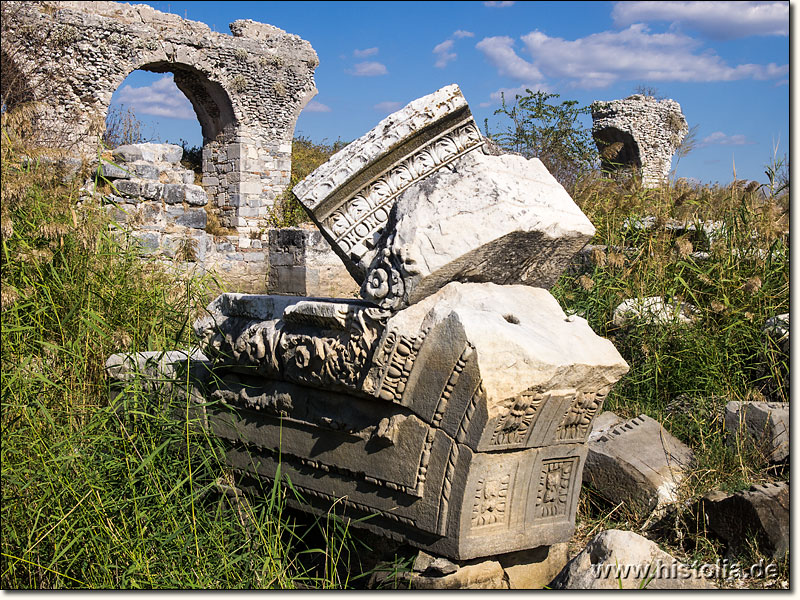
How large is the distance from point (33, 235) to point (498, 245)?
270 cm

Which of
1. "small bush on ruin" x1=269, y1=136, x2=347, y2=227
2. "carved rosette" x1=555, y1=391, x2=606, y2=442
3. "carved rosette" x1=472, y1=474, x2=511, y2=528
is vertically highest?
"small bush on ruin" x1=269, y1=136, x2=347, y2=227

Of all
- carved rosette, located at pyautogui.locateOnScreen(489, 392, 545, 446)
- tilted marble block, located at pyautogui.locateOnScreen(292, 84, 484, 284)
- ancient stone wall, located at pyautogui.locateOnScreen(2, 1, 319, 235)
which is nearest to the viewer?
carved rosette, located at pyautogui.locateOnScreen(489, 392, 545, 446)

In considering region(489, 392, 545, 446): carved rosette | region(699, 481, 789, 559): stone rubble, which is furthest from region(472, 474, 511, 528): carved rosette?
region(699, 481, 789, 559): stone rubble

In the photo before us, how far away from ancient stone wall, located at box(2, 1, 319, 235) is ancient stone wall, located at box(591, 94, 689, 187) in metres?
7.14

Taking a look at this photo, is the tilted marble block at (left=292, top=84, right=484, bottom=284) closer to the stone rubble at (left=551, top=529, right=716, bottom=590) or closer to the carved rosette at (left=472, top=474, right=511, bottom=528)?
the carved rosette at (left=472, top=474, right=511, bottom=528)

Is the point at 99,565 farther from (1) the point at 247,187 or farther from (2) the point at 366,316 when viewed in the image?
(1) the point at 247,187

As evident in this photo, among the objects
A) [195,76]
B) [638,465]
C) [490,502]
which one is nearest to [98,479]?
[490,502]

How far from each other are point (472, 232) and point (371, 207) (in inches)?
26.5

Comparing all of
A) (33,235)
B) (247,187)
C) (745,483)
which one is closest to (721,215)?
(745,483)

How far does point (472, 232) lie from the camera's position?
2.77 meters

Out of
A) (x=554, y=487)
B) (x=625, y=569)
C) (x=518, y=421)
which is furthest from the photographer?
Answer: (x=554, y=487)

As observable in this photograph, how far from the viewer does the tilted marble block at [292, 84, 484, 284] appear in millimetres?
3227

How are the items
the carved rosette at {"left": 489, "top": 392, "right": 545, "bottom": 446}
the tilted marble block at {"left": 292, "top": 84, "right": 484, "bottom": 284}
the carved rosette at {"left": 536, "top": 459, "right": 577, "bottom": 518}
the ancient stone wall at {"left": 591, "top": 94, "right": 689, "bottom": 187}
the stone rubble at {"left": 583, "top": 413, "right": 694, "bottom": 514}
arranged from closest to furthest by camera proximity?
the carved rosette at {"left": 489, "top": 392, "right": 545, "bottom": 446} < the carved rosette at {"left": 536, "top": 459, "right": 577, "bottom": 518} < the tilted marble block at {"left": 292, "top": 84, "right": 484, "bottom": 284} < the stone rubble at {"left": 583, "top": 413, "right": 694, "bottom": 514} < the ancient stone wall at {"left": 591, "top": 94, "right": 689, "bottom": 187}

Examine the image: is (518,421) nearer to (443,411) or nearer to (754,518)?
(443,411)
